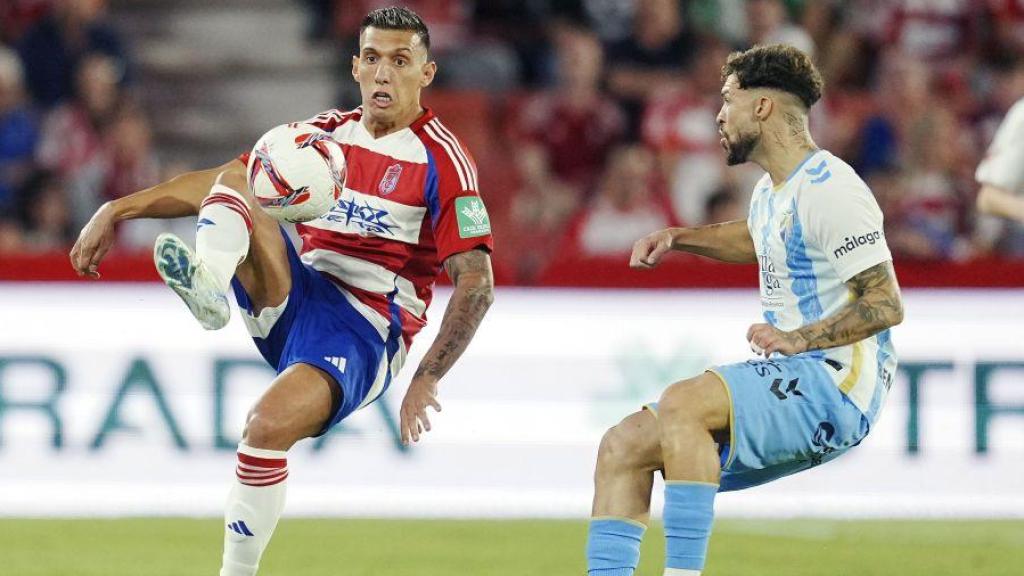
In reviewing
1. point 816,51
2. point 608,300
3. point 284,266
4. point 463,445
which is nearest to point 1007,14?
point 816,51

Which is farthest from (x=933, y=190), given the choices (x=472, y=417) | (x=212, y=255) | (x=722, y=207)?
(x=212, y=255)

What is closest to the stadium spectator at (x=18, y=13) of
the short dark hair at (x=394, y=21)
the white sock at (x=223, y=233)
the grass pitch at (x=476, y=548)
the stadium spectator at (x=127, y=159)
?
the stadium spectator at (x=127, y=159)

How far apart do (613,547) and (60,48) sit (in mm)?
7971

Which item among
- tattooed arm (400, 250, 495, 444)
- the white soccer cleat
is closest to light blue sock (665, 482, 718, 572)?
tattooed arm (400, 250, 495, 444)

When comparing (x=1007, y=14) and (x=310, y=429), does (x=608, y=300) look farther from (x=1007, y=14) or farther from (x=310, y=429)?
(x=1007, y=14)

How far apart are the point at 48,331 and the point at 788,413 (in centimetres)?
504

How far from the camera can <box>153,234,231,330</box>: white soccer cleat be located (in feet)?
16.1

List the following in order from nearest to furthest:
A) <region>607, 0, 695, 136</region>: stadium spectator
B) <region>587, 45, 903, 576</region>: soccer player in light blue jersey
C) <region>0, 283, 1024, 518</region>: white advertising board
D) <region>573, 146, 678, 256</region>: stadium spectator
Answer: <region>587, 45, 903, 576</region>: soccer player in light blue jersey < <region>0, 283, 1024, 518</region>: white advertising board < <region>573, 146, 678, 256</region>: stadium spectator < <region>607, 0, 695, 136</region>: stadium spectator

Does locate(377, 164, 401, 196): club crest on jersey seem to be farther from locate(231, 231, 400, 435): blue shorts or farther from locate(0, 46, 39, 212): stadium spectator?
locate(0, 46, 39, 212): stadium spectator

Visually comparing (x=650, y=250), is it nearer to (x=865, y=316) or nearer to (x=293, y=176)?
(x=865, y=316)

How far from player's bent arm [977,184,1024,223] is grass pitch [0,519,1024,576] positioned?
1877 millimetres

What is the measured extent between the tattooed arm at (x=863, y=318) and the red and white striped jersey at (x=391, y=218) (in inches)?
56.7

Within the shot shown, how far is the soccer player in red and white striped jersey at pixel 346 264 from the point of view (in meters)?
5.29

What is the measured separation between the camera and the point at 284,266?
5.58 meters
